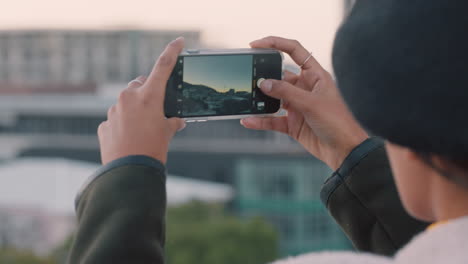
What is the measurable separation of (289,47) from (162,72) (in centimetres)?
24

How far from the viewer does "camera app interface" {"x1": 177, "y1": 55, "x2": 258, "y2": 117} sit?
27.8 inches

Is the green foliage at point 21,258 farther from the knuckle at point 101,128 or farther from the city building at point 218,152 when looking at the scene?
the knuckle at point 101,128

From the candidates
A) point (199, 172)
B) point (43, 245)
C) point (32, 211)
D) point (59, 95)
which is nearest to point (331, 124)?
point (32, 211)

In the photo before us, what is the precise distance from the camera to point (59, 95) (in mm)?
28406

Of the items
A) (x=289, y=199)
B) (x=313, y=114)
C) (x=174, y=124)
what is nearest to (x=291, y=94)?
(x=313, y=114)

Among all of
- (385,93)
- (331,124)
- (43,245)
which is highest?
(385,93)

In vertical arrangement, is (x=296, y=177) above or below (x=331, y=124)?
below

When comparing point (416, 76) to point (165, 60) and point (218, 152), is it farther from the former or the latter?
point (218, 152)

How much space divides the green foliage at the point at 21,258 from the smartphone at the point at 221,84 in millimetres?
13591

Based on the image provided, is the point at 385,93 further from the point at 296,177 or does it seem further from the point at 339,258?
the point at 296,177

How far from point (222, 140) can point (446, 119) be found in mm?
21577

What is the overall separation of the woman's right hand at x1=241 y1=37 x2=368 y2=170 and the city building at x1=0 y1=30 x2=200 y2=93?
38.0 meters

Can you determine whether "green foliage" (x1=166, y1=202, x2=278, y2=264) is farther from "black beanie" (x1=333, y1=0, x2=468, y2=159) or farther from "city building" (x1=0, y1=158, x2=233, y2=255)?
"black beanie" (x1=333, y1=0, x2=468, y2=159)

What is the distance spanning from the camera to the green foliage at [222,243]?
1507cm
